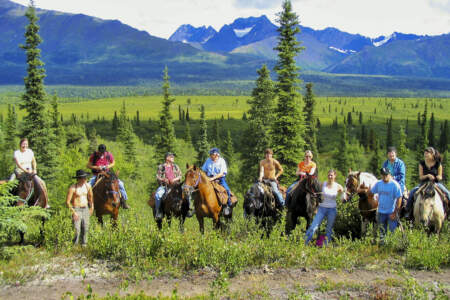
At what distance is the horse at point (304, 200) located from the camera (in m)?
10.9

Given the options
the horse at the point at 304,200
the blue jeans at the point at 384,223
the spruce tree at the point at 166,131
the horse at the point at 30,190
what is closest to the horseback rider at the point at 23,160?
the horse at the point at 30,190

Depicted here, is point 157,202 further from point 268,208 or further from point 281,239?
point 281,239

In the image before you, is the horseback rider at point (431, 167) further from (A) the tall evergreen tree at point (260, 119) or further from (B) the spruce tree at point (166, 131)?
(B) the spruce tree at point (166, 131)

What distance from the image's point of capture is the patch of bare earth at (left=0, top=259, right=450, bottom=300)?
7902mm

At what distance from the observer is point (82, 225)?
33.3 ft

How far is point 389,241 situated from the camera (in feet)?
32.3

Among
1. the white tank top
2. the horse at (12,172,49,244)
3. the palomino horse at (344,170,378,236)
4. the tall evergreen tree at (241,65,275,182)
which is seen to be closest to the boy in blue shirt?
the palomino horse at (344,170,378,236)

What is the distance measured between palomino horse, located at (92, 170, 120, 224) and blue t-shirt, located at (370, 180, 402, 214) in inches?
313

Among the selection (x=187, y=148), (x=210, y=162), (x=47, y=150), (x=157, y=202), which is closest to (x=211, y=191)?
(x=210, y=162)

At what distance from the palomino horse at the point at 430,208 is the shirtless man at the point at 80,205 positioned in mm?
9337

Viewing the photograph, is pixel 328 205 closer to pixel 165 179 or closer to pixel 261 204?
pixel 261 204

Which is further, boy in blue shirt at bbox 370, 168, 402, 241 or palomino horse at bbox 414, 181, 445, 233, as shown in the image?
palomino horse at bbox 414, 181, 445, 233

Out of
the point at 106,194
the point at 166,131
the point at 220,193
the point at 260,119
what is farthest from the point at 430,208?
the point at 166,131

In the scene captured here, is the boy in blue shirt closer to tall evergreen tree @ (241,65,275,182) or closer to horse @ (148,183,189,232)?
horse @ (148,183,189,232)
